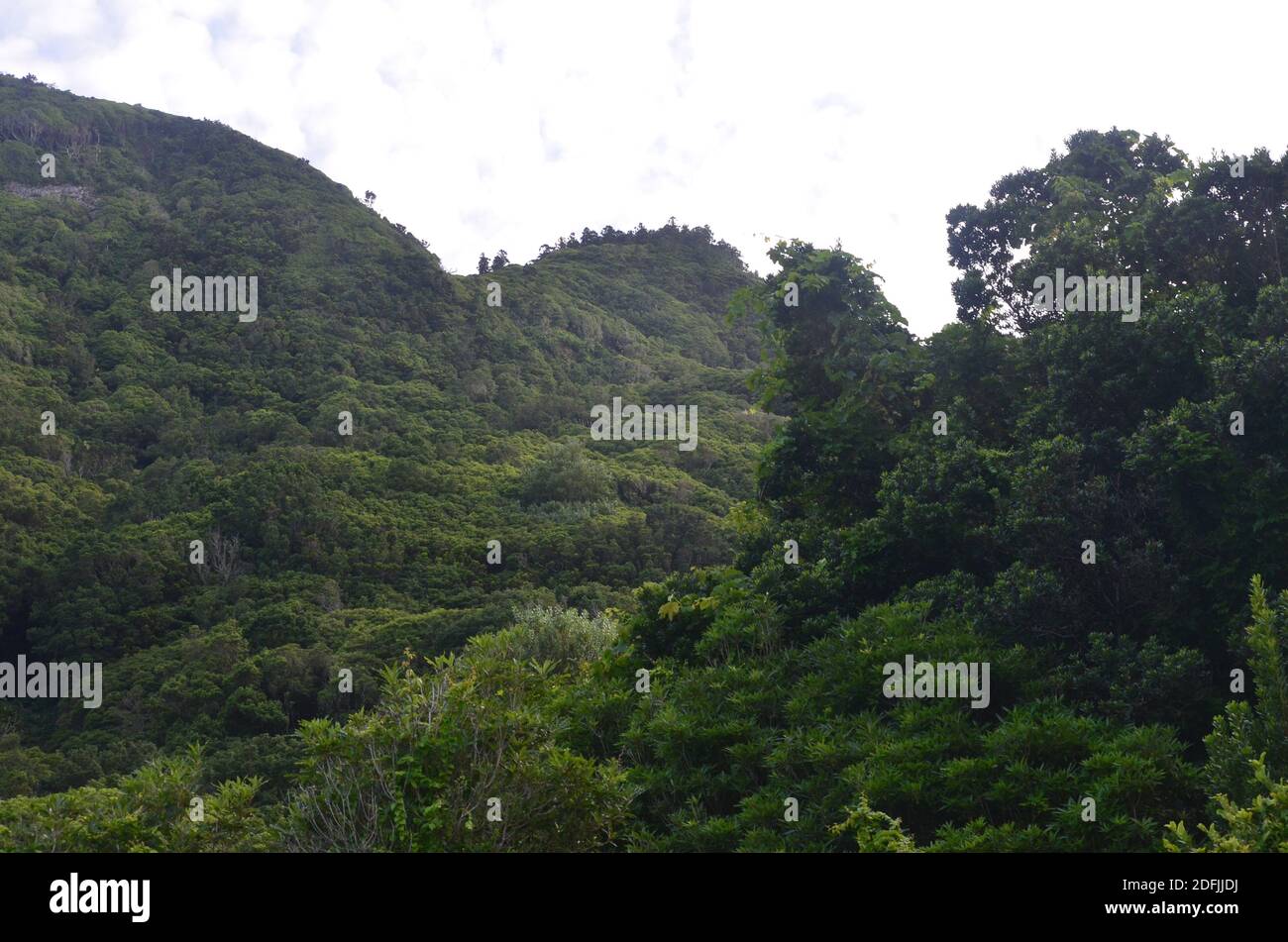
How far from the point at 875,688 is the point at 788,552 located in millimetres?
3344

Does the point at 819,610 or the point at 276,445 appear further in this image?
the point at 276,445

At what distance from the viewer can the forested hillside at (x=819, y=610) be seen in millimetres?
8852

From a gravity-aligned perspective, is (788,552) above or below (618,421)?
below

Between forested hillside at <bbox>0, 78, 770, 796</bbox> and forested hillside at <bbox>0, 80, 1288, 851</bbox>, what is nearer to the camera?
forested hillside at <bbox>0, 80, 1288, 851</bbox>

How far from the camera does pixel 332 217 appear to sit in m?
66.8

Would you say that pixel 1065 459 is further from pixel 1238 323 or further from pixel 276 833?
pixel 276 833

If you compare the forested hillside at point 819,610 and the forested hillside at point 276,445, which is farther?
the forested hillside at point 276,445

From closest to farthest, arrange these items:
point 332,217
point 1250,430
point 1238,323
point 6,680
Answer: point 1250,430 < point 1238,323 < point 6,680 < point 332,217

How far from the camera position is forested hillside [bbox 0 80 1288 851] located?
885 cm

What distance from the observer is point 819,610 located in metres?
13.9

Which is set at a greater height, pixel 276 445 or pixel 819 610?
pixel 276 445

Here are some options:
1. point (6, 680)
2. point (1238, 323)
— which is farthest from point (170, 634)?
point (1238, 323)
